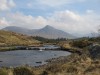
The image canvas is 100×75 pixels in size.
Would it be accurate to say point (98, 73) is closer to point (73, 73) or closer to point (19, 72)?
point (73, 73)

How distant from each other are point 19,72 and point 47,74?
3251mm

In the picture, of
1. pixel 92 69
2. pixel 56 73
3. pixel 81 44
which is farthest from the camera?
pixel 81 44

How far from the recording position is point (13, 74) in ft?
96.2

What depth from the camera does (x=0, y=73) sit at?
2706cm

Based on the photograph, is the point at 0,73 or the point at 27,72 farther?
the point at 27,72

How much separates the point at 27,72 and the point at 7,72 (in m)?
2.63

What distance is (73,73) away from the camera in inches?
1168

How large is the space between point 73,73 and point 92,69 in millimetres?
3728

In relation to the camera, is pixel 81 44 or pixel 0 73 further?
pixel 81 44

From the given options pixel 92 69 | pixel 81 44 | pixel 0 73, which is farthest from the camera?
pixel 81 44

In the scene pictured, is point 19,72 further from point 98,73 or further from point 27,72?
point 98,73

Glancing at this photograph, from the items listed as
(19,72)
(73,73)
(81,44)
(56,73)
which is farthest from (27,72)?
(81,44)

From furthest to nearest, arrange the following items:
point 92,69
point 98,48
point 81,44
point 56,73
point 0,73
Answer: point 81,44 → point 98,48 → point 92,69 → point 56,73 → point 0,73

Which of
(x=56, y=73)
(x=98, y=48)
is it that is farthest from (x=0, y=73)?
(x=98, y=48)
